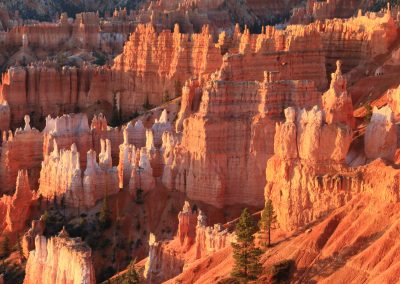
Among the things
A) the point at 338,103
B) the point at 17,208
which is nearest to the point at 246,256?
the point at 338,103

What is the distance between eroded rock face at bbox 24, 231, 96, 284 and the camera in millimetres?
51000

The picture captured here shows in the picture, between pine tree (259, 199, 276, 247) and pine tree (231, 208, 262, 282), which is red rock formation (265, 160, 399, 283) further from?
pine tree (259, 199, 276, 247)

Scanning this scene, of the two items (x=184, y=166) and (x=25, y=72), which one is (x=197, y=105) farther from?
(x=25, y=72)

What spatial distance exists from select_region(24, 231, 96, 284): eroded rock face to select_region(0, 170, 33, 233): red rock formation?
9146mm

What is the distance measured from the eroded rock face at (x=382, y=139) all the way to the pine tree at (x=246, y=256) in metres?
9.05

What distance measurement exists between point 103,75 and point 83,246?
47.2 meters

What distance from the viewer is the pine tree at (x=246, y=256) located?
4131 cm

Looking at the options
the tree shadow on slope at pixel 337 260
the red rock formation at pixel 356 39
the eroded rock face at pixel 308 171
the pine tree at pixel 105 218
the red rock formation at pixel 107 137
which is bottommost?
the pine tree at pixel 105 218

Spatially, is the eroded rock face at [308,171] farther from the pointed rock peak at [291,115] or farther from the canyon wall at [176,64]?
the canyon wall at [176,64]

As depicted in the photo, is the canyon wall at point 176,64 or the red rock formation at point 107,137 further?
the canyon wall at point 176,64

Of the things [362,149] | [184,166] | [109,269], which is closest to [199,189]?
[184,166]

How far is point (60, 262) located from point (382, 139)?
51.3 feet

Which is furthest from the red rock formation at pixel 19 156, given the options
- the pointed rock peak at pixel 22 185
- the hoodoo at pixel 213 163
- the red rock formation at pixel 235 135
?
the red rock formation at pixel 235 135

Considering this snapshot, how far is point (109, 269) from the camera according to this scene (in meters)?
59.1
